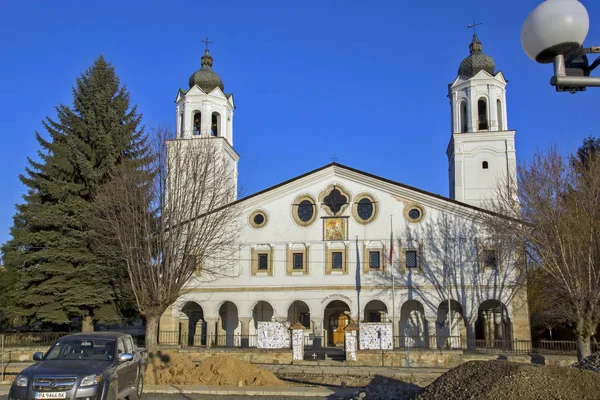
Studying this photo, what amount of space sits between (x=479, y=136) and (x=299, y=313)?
1567 centimetres

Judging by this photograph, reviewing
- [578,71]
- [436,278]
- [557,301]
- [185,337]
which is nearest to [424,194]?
[436,278]

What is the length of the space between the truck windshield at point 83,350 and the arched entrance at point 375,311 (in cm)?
2379

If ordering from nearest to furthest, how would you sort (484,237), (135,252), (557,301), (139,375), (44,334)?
(139,375)
(135,252)
(44,334)
(557,301)
(484,237)

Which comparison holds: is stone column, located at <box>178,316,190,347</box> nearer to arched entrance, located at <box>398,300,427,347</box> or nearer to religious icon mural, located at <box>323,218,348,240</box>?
religious icon mural, located at <box>323,218,348,240</box>

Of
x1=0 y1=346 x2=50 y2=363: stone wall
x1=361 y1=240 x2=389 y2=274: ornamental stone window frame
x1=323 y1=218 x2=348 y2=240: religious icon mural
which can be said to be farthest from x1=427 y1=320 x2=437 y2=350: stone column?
x1=0 y1=346 x2=50 y2=363: stone wall

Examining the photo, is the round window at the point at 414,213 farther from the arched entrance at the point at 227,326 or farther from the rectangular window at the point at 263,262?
the arched entrance at the point at 227,326

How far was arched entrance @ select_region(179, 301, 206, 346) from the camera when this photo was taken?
119 ft

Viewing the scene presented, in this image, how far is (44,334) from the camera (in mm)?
26688

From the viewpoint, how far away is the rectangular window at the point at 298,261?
34.8 m

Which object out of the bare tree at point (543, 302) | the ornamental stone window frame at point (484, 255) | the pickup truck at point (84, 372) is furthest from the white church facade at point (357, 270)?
the pickup truck at point (84, 372)

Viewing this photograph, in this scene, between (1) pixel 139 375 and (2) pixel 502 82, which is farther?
(2) pixel 502 82

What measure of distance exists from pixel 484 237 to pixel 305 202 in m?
9.99

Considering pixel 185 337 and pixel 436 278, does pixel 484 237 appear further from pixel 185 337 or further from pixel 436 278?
pixel 185 337

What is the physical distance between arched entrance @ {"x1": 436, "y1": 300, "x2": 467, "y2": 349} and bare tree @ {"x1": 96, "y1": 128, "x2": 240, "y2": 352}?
14.1 meters
